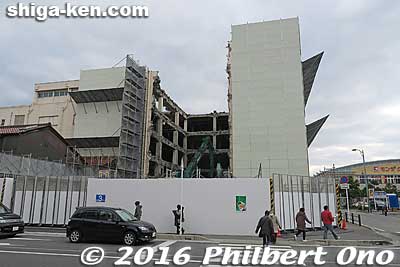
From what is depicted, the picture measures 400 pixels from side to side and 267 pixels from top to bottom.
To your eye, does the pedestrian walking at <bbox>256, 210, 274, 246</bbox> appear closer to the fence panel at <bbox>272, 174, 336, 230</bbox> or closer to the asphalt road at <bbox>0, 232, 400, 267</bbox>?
the asphalt road at <bbox>0, 232, 400, 267</bbox>

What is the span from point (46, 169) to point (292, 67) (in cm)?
2847

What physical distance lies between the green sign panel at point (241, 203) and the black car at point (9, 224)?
10.2 m

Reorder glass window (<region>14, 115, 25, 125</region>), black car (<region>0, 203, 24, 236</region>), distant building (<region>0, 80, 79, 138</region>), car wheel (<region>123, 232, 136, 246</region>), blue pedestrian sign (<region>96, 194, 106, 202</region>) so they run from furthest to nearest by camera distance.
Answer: glass window (<region>14, 115, 25, 125</region>) → distant building (<region>0, 80, 79, 138</region>) → blue pedestrian sign (<region>96, 194, 106, 202</region>) → black car (<region>0, 203, 24, 236</region>) → car wheel (<region>123, 232, 136, 246</region>)

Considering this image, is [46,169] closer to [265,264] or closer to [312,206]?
[312,206]

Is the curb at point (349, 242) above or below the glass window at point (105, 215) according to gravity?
below

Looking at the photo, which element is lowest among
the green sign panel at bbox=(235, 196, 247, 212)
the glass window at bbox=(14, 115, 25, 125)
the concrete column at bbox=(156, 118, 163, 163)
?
the green sign panel at bbox=(235, 196, 247, 212)

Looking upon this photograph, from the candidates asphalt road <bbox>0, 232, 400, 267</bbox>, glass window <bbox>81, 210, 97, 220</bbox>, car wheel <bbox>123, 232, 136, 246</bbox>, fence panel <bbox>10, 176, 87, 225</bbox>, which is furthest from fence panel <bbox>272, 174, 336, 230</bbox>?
fence panel <bbox>10, 176, 87, 225</bbox>

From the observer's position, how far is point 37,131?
34.6 m

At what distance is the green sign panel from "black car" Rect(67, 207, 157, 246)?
5.31 meters

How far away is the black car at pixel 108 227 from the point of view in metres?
12.9

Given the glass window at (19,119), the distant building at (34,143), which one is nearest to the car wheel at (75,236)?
the distant building at (34,143)

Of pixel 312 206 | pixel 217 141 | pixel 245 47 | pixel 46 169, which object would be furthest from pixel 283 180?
pixel 217 141

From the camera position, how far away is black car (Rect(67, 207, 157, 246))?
12.9 m

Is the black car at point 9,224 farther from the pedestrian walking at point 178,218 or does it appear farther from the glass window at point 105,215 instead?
the pedestrian walking at point 178,218
